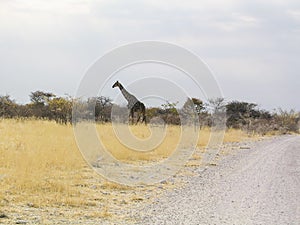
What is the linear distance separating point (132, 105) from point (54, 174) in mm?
12959

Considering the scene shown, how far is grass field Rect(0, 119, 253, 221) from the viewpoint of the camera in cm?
826

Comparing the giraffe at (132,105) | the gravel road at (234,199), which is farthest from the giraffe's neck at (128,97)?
the gravel road at (234,199)

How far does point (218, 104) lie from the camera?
40.2 m

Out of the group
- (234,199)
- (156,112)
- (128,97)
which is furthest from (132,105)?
(234,199)

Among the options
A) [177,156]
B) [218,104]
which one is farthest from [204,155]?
[218,104]

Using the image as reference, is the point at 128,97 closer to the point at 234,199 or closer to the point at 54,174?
the point at 54,174

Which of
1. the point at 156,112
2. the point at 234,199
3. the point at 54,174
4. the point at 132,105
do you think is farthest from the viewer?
the point at 156,112

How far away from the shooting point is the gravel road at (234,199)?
7141mm

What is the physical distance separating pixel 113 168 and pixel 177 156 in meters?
4.31

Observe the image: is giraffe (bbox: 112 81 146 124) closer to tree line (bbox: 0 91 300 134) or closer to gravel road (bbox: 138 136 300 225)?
tree line (bbox: 0 91 300 134)

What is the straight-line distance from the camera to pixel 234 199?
28.1 feet

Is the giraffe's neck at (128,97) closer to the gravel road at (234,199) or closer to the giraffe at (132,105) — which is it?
the giraffe at (132,105)

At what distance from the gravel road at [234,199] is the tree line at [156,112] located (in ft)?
27.8

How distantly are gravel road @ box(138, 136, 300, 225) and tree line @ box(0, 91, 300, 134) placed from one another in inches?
334
